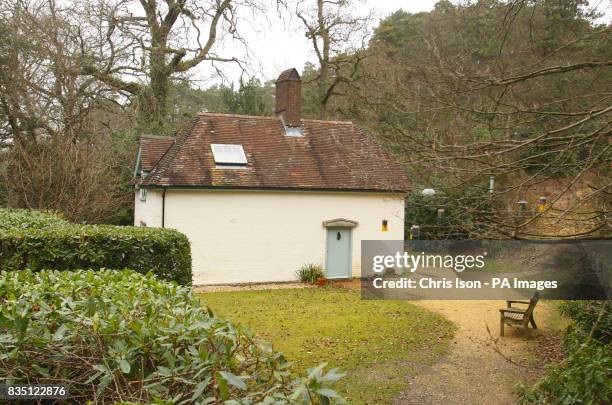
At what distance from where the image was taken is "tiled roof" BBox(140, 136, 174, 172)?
64.4 feet

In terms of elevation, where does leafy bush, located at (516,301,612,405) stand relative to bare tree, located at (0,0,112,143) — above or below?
below

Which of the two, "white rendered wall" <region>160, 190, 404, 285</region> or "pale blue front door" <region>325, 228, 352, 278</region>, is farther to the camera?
"pale blue front door" <region>325, 228, 352, 278</region>

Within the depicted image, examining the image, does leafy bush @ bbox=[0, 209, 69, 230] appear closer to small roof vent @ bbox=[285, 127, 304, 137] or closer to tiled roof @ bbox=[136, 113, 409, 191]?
tiled roof @ bbox=[136, 113, 409, 191]

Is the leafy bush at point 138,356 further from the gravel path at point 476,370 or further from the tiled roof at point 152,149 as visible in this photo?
the tiled roof at point 152,149

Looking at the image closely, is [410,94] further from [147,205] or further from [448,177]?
[147,205]

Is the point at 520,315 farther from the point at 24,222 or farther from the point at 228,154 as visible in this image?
the point at 228,154

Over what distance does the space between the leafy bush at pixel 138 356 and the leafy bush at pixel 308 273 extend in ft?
52.4

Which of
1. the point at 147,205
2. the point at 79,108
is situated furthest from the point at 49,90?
the point at 147,205

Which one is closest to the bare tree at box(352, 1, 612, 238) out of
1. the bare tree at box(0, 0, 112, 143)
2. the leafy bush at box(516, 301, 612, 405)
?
the leafy bush at box(516, 301, 612, 405)

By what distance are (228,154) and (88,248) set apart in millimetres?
10032

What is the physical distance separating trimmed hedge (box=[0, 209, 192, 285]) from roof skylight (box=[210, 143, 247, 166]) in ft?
24.9

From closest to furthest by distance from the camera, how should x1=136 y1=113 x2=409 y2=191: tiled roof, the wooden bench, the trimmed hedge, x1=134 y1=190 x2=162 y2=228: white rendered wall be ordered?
the trimmed hedge, the wooden bench, x1=134 y1=190 x2=162 y2=228: white rendered wall, x1=136 y1=113 x2=409 y2=191: tiled roof

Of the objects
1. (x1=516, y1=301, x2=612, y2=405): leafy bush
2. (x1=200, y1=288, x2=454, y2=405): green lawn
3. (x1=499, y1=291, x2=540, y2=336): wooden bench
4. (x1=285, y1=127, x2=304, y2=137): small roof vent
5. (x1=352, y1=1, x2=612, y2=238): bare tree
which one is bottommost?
(x1=200, y1=288, x2=454, y2=405): green lawn

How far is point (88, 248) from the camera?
9961mm
